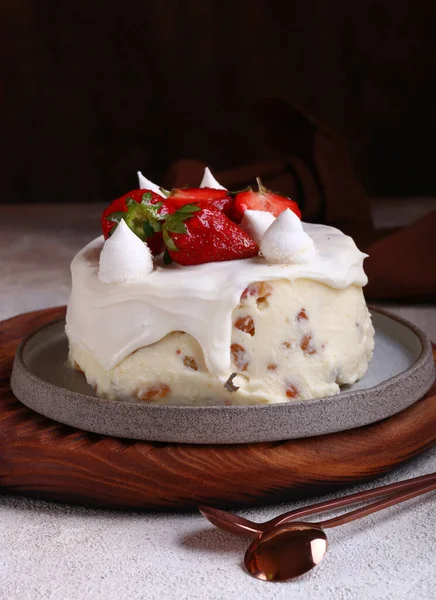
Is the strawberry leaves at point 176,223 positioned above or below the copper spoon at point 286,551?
above

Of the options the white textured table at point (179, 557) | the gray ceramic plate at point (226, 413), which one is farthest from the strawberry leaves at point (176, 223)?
the white textured table at point (179, 557)

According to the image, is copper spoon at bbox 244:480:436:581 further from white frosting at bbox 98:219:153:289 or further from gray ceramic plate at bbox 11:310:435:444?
white frosting at bbox 98:219:153:289

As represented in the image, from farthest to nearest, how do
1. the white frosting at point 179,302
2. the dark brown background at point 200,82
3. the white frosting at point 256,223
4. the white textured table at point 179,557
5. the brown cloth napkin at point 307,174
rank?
the dark brown background at point 200,82
the brown cloth napkin at point 307,174
the white frosting at point 256,223
the white frosting at point 179,302
the white textured table at point 179,557

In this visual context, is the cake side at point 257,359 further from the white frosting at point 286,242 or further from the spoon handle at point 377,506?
the spoon handle at point 377,506

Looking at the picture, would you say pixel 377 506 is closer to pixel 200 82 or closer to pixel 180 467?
pixel 180 467

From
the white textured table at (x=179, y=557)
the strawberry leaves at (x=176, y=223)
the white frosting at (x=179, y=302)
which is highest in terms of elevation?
the strawberry leaves at (x=176, y=223)

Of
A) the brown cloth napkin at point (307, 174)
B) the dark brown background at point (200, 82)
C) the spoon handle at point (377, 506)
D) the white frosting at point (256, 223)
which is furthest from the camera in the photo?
the dark brown background at point (200, 82)

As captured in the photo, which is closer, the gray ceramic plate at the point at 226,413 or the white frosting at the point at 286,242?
the gray ceramic plate at the point at 226,413

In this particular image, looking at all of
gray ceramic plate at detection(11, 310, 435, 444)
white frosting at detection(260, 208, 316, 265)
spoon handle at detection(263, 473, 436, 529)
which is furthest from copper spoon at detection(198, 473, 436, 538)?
white frosting at detection(260, 208, 316, 265)

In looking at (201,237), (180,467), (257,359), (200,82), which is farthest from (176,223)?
(200,82)
